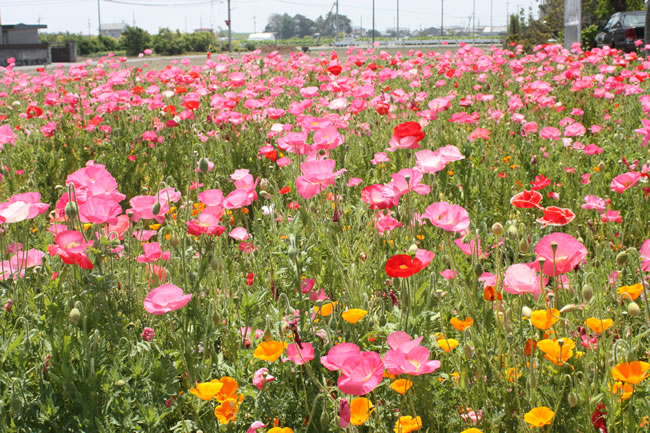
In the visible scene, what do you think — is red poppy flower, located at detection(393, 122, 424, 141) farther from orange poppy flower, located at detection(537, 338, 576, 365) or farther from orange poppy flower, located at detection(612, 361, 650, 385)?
orange poppy flower, located at detection(612, 361, 650, 385)

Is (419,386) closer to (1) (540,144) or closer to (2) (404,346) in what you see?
(2) (404,346)

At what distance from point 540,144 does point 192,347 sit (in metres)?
3.40

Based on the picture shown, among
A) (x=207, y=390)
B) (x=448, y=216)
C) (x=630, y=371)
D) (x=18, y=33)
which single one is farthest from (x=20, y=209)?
(x=18, y=33)

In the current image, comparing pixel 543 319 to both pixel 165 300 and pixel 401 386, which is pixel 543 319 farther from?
pixel 165 300

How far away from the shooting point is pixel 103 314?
178 cm

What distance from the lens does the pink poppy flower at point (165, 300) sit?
1.43 metres

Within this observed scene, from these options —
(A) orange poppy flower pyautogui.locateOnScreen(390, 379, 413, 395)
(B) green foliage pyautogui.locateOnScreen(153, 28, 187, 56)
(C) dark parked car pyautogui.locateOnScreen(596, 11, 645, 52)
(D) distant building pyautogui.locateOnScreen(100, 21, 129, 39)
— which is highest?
(D) distant building pyautogui.locateOnScreen(100, 21, 129, 39)

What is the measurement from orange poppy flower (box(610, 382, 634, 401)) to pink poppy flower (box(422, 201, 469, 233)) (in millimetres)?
508

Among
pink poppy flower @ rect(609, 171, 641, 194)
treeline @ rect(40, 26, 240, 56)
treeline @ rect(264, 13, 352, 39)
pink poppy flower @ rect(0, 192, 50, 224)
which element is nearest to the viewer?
pink poppy flower @ rect(0, 192, 50, 224)

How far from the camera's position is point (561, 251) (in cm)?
145

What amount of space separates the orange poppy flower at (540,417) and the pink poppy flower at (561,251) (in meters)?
0.36

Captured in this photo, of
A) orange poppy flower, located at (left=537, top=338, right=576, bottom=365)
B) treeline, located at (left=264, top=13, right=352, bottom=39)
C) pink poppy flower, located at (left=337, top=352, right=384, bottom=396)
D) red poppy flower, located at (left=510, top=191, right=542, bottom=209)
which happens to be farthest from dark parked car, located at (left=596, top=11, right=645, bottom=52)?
treeline, located at (left=264, top=13, right=352, bottom=39)

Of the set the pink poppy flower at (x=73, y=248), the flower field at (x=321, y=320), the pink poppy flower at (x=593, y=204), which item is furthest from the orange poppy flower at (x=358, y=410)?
the pink poppy flower at (x=593, y=204)

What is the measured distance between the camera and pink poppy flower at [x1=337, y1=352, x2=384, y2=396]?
3.85ft
